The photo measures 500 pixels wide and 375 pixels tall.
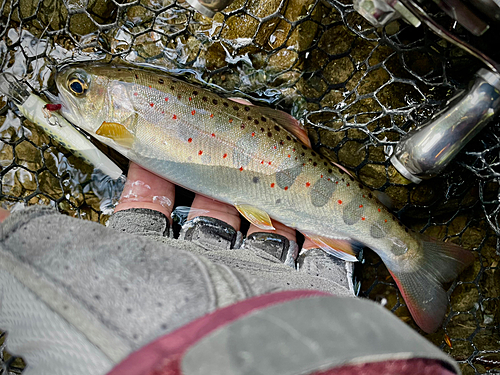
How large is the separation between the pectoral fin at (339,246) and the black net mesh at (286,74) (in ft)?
0.97

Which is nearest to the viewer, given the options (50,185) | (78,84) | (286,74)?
(78,84)

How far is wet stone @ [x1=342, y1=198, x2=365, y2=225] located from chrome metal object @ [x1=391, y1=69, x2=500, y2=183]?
27cm

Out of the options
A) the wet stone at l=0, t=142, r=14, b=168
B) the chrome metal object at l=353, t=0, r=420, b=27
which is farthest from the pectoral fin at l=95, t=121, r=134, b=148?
the chrome metal object at l=353, t=0, r=420, b=27

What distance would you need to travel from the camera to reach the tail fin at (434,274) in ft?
5.82

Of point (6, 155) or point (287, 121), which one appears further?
point (6, 155)

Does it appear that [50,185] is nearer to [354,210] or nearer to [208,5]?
[208,5]

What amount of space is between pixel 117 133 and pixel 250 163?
2.03 ft

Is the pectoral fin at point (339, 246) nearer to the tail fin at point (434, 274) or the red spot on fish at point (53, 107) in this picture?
the tail fin at point (434, 274)

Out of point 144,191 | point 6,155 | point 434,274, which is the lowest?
point 6,155

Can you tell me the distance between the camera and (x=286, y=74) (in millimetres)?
1859

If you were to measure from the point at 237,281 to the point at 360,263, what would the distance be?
4.37 ft

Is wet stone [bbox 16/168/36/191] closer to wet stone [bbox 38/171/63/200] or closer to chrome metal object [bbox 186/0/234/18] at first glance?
wet stone [bbox 38/171/63/200]

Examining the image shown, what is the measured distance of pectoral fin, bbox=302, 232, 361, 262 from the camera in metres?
1.82

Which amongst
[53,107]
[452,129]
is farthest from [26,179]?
[452,129]
